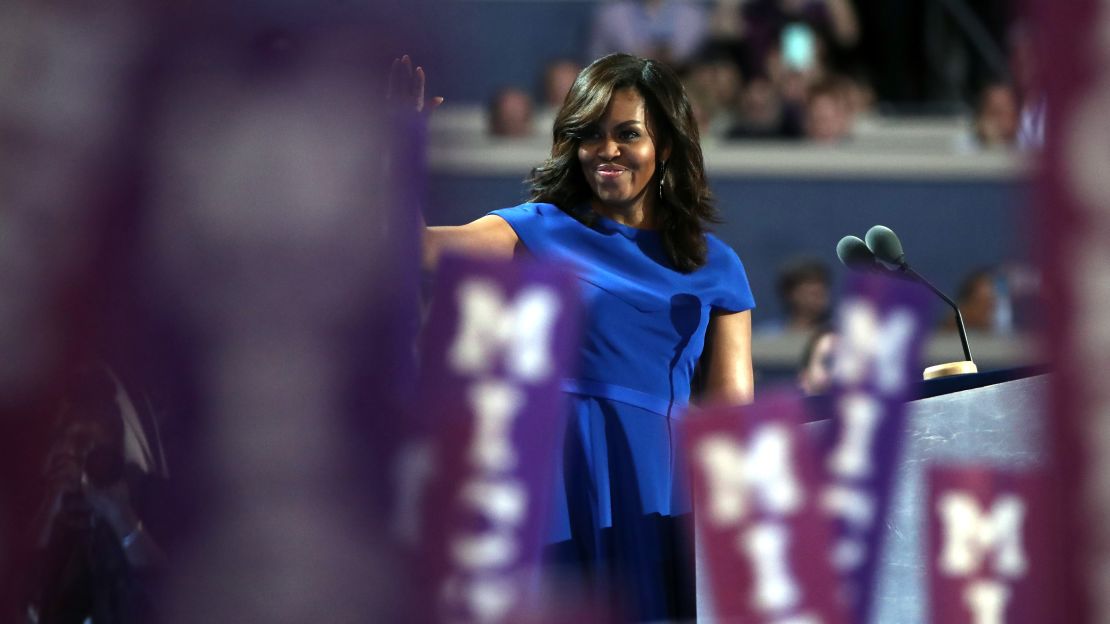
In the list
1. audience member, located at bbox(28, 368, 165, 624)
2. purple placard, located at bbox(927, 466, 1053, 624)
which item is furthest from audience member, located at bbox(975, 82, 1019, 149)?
audience member, located at bbox(28, 368, 165, 624)

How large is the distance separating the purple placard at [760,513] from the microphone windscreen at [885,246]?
48.5 inches

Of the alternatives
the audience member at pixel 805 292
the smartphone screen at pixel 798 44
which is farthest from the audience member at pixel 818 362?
the smartphone screen at pixel 798 44

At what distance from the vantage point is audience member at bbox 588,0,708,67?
6980 millimetres

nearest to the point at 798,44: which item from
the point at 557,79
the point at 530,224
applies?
the point at 557,79

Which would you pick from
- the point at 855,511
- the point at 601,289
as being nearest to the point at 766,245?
the point at 601,289

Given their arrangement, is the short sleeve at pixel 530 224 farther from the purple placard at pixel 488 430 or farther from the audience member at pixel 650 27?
the audience member at pixel 650 27

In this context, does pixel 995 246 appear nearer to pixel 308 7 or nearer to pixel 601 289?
pixel 601 289

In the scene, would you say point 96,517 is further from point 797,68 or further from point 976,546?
point 797,68

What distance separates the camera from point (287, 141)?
24.6 inches

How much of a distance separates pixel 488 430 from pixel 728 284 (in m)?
1.67

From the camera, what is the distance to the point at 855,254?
218 cm

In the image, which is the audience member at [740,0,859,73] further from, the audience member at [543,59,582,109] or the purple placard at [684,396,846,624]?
the purple placard at [684,396,846,624]

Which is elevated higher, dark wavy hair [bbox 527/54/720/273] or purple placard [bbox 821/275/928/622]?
dark wavy hair [bbox 527/54/720/273]

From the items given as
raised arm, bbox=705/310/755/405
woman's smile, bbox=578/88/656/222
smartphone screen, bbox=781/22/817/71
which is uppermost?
smartphone screen, bbox=781/22/817/71
